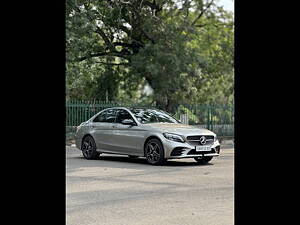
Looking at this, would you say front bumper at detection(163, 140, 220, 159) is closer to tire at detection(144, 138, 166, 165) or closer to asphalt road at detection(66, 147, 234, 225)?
tire at detection(144, 138, 166, 165)

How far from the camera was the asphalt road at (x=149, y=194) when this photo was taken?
228 inches

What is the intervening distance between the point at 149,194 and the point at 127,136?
5182mm

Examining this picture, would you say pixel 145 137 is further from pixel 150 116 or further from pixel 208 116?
pixel 208 116

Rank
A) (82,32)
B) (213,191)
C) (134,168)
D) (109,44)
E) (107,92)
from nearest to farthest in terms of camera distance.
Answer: (213,191)
(134,168)
(82,32)
(109,44)
(107,92)

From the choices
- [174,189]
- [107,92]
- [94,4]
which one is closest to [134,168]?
[174,189]

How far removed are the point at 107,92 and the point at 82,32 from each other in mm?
7869

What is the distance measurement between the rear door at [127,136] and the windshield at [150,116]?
0.22 m

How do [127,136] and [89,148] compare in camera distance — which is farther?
[89,148]

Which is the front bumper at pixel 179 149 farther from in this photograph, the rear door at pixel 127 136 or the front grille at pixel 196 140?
the rear door at pixel 127 136

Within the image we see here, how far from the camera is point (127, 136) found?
506 inches

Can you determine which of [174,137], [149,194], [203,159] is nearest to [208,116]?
[203,159]

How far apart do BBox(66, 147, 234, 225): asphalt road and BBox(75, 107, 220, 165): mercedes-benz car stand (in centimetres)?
34
